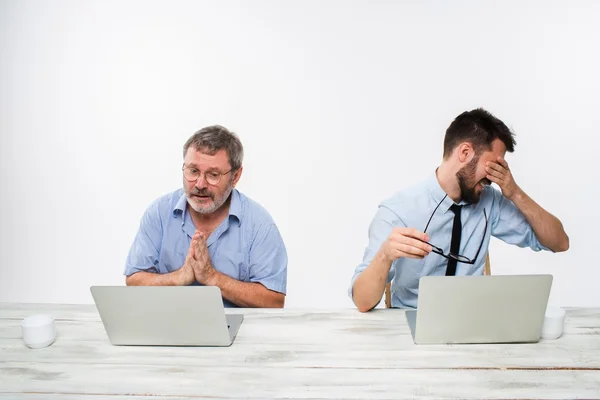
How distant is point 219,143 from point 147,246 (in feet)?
1.71

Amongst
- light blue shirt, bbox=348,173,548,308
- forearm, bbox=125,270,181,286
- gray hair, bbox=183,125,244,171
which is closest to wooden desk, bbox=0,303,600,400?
forearm, bbox=125,270,181,286

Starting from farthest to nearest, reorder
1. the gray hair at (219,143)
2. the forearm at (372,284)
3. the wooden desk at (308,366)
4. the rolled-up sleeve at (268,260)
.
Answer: the gray hair at (219,143) < the rolled-up sleeve at (268,260) < the forearm at (372,284) < the wooden desk at (308,366)

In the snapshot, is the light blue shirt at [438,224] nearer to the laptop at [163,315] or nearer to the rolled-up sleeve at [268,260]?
the rolled-up sleeve at [268,260]

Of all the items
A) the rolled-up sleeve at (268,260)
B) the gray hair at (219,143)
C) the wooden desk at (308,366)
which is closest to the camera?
the wooden desk at (308,366)

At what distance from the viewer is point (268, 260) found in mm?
2270

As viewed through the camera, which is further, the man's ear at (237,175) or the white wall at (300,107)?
the white wall at (300,107)

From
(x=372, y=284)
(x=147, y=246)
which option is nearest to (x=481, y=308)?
(x=372, y=284)

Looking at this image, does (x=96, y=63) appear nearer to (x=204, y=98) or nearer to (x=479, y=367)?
(x=204, y=98)

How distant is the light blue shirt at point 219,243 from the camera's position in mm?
2291

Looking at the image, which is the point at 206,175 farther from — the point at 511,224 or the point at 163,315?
the point at 511,224

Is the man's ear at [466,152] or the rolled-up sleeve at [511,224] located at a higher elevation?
the man's ear at [466,152]

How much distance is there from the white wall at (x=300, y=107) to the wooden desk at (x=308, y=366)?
1.09 m

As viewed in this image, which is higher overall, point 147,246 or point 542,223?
point 542,223

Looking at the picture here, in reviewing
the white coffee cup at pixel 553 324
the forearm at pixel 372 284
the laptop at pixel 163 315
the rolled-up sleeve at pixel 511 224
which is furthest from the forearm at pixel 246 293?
the white coffee cup at pixel 553 324
